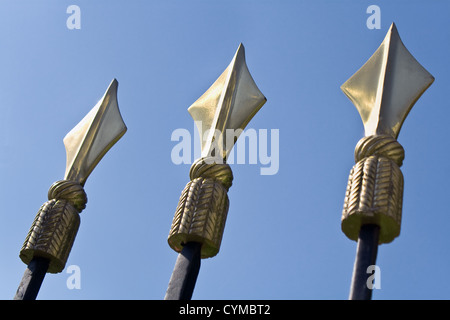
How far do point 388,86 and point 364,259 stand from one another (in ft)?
6.35

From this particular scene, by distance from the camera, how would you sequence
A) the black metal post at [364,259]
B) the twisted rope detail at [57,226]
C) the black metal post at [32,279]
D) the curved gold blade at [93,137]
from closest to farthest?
the black metal post at [364,259] < the black metal post at [32,279] < the twisted rope detail at [57,226] < the curved gold blade at [93,137]

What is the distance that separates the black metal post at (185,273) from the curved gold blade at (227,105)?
3.44 ft

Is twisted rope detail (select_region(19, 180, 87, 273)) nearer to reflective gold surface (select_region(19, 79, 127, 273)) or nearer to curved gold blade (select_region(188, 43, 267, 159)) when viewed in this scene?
reflective gold surface (select_region(19, 79, 127, 273))

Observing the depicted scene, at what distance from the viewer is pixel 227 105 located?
8414 mm

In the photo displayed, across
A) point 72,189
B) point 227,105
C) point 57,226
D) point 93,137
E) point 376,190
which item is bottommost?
point 57,226

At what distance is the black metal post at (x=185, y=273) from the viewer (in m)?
7.08

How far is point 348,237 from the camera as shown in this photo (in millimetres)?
7051

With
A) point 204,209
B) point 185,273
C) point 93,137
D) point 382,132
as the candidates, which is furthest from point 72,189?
point 382,132

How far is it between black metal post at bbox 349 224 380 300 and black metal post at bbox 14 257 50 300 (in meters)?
3.03

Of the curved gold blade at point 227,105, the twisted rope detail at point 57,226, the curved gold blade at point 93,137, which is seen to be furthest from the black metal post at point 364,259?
the curved gold blade at point 93,137

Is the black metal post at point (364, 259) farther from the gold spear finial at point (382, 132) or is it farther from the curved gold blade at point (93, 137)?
the curved gold blade at point (93, 137)

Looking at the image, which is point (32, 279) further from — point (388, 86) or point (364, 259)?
point (388, 86)

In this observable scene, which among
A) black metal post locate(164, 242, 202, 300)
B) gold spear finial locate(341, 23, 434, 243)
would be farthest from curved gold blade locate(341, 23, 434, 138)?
black metal post locate(164, 242, 202, 300)
